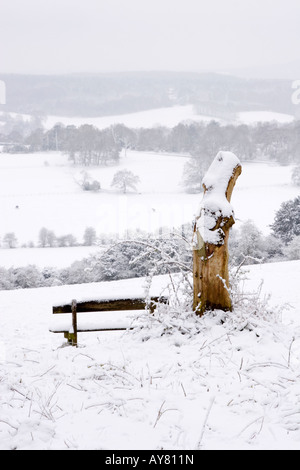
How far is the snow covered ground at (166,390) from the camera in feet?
9.04

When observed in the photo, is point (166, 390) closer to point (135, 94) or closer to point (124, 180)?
point (124, 180)

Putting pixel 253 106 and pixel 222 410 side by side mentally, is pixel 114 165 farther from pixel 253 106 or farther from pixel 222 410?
pixel 222 410

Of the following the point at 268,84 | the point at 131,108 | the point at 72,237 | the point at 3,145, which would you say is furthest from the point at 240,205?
the point at 131,108

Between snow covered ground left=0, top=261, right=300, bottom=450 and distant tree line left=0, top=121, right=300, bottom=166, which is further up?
distant tree line left=0, top=121, right=300, bottom=166

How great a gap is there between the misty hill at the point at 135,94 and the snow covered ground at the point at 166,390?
413 ft

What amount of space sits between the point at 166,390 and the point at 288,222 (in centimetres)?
3325

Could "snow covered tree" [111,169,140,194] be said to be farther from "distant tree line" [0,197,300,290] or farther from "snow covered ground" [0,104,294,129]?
"snow covered ground" [0,104,294,129]

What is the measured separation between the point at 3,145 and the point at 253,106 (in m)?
98.6

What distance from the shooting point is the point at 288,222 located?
34.3 m

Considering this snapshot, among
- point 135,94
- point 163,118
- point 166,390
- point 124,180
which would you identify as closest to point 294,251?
point 166,390

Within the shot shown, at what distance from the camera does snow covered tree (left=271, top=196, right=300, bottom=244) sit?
33656 mm

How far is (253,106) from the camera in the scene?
151 m

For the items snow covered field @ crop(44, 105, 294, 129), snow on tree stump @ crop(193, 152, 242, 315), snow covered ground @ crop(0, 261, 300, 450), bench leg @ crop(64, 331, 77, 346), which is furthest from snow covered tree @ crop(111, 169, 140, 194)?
snow covered ground @ crop(0, 261, 300, 450)

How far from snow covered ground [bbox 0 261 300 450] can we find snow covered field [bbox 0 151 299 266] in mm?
33221
